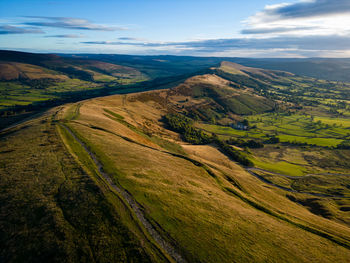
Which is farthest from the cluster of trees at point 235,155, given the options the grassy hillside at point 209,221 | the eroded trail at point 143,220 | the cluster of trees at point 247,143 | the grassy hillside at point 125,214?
the eroded trail at point 143,220

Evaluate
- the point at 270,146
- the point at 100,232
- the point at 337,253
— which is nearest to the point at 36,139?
the point at 100,232

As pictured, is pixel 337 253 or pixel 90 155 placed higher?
pixel 90 155

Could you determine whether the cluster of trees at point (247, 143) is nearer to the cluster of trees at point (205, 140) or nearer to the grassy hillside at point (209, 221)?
the cluster of trees at point (205, 140)

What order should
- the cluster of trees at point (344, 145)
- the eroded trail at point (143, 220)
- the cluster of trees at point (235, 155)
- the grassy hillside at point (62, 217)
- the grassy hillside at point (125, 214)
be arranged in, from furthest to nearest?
the cluster of trees at point (344, 145), the cluster of trees at point (235, 155), the eroded trail at point (143, 220), the grassy hillside at point (125, 214), the grassy hillside at point (62, 217)

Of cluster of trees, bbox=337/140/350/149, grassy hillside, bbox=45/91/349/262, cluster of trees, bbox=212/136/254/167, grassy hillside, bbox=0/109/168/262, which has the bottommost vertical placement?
cluster of trees, bbox=337/140/350/149

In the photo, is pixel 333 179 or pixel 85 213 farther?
pixel 333 179

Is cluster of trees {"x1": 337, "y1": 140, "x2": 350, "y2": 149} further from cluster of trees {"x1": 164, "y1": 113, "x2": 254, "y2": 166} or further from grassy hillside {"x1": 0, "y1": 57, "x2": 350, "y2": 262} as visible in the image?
grassy hillside {"x1": 0, "y1": 57, "x2": 350, "y2": 262}

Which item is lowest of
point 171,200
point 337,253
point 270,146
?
point 270,146

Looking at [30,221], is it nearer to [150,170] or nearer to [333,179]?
[150,170]

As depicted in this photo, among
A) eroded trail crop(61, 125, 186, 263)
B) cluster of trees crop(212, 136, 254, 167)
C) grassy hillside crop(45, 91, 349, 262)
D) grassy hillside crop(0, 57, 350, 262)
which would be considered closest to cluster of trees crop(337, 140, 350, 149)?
cluster of trees crop(212, 136, 254, 167)

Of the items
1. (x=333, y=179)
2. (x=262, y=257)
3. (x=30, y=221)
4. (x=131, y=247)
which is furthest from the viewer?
(x=333, y=179)

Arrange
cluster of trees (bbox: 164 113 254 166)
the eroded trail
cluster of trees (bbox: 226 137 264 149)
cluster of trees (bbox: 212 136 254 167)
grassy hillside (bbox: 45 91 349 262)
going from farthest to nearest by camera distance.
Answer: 1. cluster of trees (bbox: 226 137 264 149)
2. cluster of trees (bbox: 164 113 254 166)
3. cluster of trees (bbox: 212 136 254 167)
4. grassy hillside (bbox: 45 91 349 262)
5. the eroded trail
